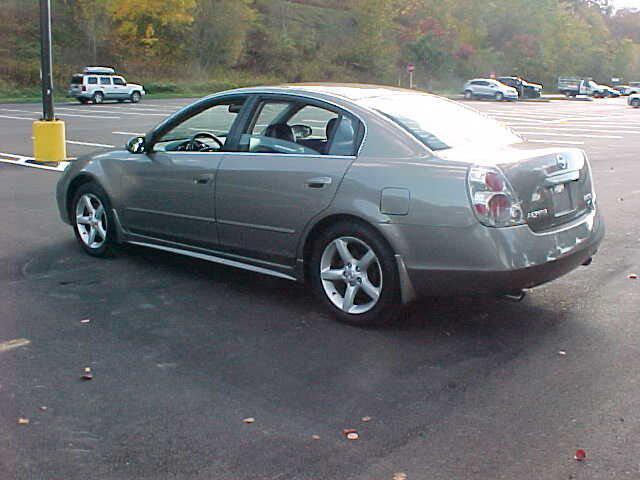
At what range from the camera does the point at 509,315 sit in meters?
6.01

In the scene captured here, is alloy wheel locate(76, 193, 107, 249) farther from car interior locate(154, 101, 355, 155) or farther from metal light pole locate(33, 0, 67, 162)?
metal light pole locate(33, 0, 67, 162)

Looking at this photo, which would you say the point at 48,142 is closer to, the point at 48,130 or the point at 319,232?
the point at 48,130

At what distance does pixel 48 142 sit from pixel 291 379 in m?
11.5

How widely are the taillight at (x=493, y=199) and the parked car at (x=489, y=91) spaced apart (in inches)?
2119

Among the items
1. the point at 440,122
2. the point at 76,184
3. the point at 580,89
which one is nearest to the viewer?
the point at 440,122

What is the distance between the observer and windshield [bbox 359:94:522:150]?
19.1ft

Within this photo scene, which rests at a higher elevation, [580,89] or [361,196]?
[580,89]

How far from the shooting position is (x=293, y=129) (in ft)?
21.0

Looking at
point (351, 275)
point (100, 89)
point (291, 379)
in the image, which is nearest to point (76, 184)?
point (351, 275)

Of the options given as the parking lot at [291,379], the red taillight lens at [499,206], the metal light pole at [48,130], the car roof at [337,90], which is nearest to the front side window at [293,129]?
the car roof at [337,90]

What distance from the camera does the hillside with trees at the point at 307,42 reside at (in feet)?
201

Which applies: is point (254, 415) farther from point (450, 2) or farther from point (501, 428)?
point (450, 2)

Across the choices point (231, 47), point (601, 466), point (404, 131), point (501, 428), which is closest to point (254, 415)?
point (501, 428)

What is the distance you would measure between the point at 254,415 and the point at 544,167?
8.34 ft
